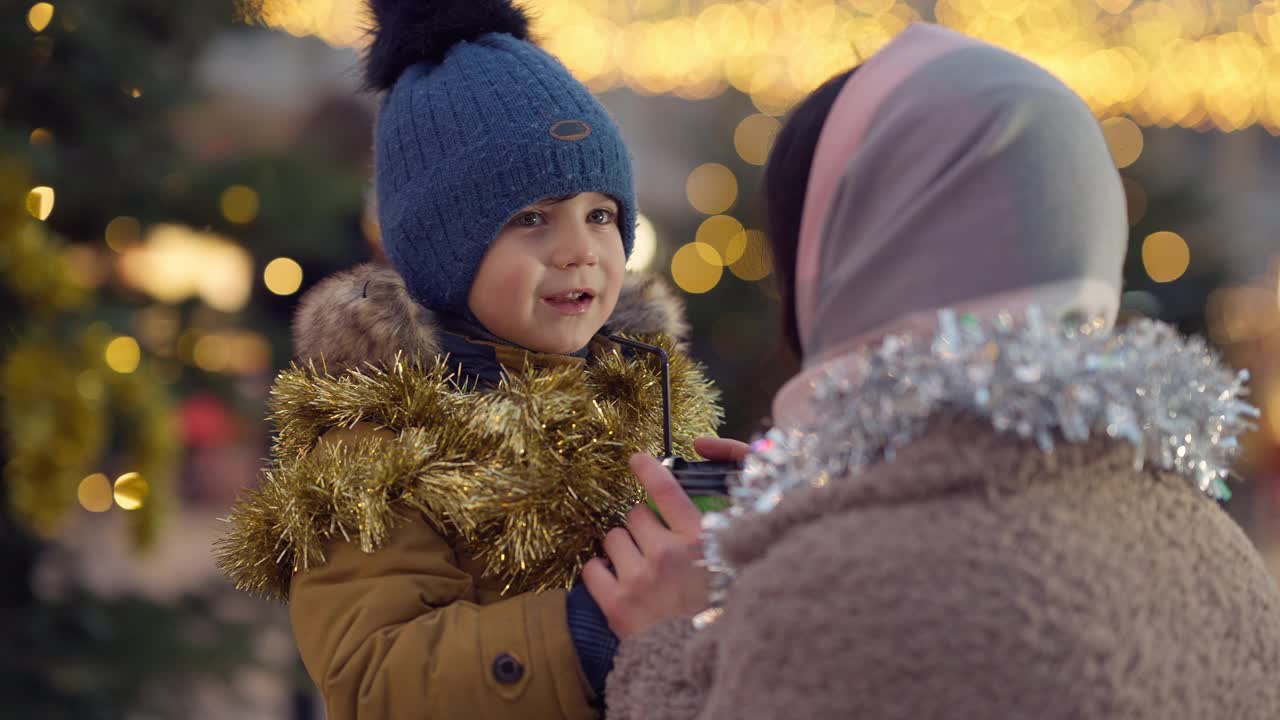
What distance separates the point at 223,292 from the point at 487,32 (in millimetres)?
2068

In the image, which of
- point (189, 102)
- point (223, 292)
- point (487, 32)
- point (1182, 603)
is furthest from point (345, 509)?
point (223, 292)

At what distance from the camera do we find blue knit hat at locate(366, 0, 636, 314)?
1.49 m

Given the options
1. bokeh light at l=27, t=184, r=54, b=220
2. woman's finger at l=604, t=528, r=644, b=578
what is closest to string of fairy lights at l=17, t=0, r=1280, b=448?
bokeh light at l=27, t=184, r=54, b=220

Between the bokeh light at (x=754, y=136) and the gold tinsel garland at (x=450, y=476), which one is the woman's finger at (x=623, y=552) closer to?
the gold tinsel garland at (x=450, y=476)

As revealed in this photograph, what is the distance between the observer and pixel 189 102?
301 cm

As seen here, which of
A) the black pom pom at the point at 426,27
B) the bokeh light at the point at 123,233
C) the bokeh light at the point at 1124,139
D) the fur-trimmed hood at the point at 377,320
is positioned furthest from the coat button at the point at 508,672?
the bokeh light at the point at 1124,139

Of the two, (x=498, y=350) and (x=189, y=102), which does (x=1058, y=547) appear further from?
(x=189, y=102)

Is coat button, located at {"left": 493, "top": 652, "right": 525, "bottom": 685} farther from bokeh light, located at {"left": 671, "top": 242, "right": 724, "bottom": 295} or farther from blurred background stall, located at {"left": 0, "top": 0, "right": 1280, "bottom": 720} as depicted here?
bokeh light, located at {"left": 671, "top": 242, "right": 724, "bottom": 295}

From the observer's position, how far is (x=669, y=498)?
1133mm

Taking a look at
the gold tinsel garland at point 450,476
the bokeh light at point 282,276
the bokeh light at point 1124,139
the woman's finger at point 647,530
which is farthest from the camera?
the bokeh light at point 1124,139

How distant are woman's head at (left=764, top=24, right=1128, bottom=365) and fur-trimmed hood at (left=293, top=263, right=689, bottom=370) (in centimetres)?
74

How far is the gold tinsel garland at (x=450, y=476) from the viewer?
129 centimetres

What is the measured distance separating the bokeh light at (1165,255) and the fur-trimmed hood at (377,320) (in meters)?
3.81

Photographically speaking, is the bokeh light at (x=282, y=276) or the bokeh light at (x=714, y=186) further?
the bokeh light at (x=714, y=186)
